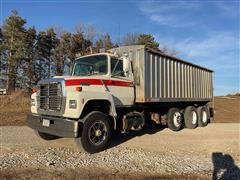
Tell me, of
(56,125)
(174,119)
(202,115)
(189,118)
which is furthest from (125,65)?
(202,115)

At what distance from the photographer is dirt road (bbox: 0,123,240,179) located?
613 centimetres

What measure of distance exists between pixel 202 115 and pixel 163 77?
4.59 meters

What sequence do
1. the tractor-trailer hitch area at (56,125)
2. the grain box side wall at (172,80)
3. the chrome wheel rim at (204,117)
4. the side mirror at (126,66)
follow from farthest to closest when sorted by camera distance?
the chrome wheel rim at (204,117), the grain box side wall at (172,80), the side mirror at (126,66), the tractor-trailer hitch area at (56,125)

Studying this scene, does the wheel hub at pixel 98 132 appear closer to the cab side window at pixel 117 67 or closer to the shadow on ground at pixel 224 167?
the cab side window at pixel 117 67

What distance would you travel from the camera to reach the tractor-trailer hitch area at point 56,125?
725 centimetres

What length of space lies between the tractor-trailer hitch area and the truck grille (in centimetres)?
31

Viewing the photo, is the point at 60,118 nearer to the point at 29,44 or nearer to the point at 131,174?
the point at 131,174

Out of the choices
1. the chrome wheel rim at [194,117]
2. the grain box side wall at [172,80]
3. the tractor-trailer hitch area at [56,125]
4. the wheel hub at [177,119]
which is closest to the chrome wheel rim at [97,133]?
the tractor-trailer hitch area at [56,125]

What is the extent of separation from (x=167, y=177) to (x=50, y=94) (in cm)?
413

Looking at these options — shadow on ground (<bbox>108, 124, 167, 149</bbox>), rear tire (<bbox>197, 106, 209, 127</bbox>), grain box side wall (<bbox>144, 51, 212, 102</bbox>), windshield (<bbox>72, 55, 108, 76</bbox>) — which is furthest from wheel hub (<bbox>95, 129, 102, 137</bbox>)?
rear tire (<bbox>197, 106, 209, 127</bbox>)

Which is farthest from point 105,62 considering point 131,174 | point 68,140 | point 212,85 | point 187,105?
point 212,85

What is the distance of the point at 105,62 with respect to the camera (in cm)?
Result: 909

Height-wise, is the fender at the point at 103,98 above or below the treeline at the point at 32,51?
below

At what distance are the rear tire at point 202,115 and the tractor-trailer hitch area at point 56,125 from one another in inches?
349
